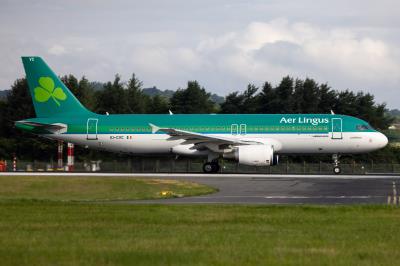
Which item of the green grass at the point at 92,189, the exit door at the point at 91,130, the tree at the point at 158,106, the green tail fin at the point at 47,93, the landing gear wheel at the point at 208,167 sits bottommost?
the green grass at the point at 92,189

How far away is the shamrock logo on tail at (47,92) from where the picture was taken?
50125mm

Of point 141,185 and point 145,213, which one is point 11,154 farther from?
point 145,213

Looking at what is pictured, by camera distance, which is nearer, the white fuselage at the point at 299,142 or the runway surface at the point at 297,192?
the runway surface at the point at 297,192

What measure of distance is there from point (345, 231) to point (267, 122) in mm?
30289

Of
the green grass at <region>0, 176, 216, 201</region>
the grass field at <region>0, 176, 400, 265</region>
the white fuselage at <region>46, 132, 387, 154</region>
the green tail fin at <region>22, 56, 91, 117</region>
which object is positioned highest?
the green tail fin at <region>22, 56, 91, 117</region>

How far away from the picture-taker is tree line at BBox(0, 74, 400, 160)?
84.1 meters

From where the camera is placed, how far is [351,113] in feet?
279

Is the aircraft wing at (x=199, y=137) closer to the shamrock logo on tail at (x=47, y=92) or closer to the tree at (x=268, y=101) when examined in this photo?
the shamrock logo on tail at (x=47, y=92)

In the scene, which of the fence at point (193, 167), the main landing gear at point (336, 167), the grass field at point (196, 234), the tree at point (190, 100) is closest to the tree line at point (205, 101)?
the tree at point (190, 100)

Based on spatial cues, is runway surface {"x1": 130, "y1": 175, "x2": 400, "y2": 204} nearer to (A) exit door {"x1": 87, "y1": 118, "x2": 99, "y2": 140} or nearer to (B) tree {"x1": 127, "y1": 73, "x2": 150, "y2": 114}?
(A) exit door {"x1": 87, "y1": 118, "x2": 99, "y2": 140}

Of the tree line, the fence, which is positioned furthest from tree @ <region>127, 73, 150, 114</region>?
the fence

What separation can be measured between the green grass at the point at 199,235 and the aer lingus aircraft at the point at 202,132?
932 inches

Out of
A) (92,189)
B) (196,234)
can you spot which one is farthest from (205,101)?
(196,234)

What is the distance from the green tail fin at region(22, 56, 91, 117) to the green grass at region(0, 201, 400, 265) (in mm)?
27671
